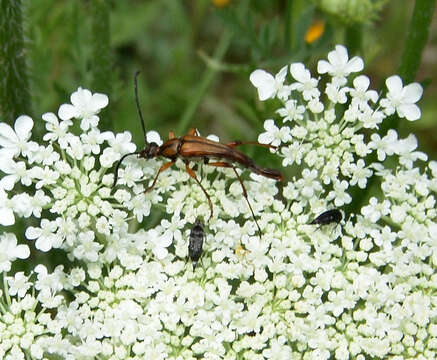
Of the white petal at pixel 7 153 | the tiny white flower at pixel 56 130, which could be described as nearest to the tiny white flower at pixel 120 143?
the tiny white flower at pixel 56 130

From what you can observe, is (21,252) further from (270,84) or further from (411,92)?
(411,92)

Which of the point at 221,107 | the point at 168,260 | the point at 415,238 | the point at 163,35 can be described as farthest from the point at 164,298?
the point at 163,35

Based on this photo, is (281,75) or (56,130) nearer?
(56,130)

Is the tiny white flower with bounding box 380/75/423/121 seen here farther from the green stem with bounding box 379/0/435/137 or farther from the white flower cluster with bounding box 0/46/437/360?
the green stem with bounding box 379/0/435/137

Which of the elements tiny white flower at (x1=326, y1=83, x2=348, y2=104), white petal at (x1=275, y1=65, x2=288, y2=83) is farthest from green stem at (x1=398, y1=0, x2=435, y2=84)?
white petal at (x1=275, y1=65, x2=288, y2=83)

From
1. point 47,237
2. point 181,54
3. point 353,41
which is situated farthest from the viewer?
point 181,54

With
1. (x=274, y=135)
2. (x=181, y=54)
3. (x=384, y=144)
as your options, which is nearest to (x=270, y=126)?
(x=274, y=135)
